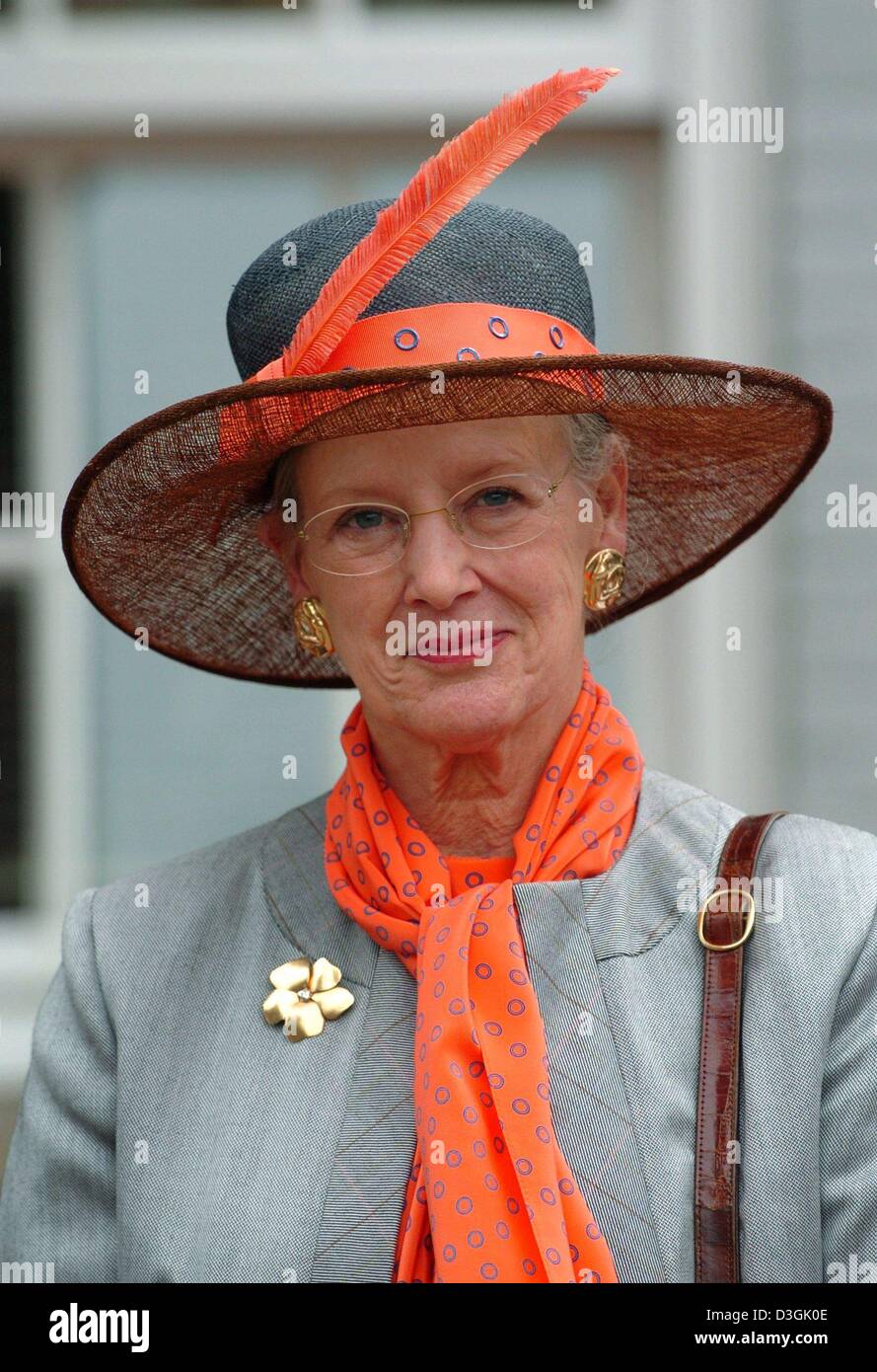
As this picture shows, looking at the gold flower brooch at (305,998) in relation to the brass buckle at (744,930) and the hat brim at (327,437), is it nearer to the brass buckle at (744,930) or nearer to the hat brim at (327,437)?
the brass buckle at (744,930)

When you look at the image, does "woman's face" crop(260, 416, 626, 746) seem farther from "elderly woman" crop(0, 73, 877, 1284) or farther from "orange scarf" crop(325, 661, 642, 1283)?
"orange scarf" crop(325, 661, 642, 1283)

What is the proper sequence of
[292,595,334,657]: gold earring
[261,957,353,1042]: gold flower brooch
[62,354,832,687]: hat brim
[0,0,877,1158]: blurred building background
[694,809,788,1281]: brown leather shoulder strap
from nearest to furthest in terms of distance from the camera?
[694,809,788,1281]: brown leather shoulder strap < [62,354,832,687]: hat brim < [261,957,353,1042]: gold flower brooch < [292,595,334,657]: gold earring < [0,0,877,1158]: blurred building background

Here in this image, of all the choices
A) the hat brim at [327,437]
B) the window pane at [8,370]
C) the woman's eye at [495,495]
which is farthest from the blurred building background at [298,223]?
the woman's eye at [495,495]

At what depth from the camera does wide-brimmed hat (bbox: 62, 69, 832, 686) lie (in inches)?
76.0

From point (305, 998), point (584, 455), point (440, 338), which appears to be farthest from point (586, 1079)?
point (440, 338)

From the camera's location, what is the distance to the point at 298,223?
174 inches

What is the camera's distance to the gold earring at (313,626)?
220 centimetres

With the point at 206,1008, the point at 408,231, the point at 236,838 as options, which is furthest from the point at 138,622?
the point at 408,231

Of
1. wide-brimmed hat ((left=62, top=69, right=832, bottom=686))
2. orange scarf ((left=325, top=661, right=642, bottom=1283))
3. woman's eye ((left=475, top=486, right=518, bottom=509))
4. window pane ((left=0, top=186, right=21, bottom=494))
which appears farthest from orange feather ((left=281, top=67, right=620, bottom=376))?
window pane ((left=0, top=186, right=21, bottom=494))

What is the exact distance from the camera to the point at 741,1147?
1843 millimetres

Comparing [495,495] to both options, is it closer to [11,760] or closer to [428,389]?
[428,389]

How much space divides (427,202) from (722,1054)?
1033 mm

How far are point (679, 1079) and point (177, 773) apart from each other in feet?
9.32
